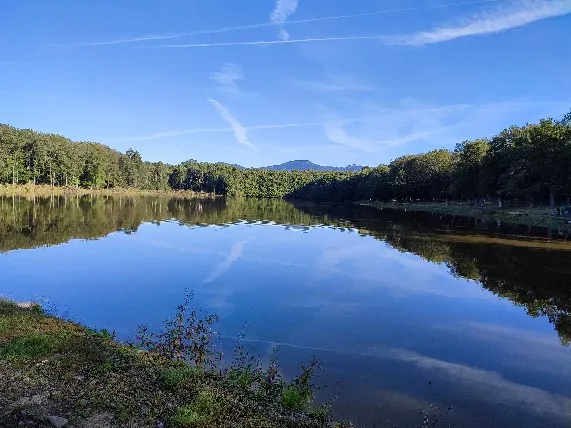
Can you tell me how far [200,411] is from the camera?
892cm

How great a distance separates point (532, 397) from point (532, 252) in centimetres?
3107

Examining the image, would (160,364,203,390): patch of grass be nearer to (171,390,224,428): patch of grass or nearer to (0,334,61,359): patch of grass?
(171,390,224,428): patch of grass

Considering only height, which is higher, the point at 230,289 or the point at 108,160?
the point at 108,160

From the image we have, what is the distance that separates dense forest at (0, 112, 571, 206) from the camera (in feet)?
252

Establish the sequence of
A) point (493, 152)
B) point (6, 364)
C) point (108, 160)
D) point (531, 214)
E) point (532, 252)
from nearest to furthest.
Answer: point (6, 364), point (532, 252), point (531, 214), point (493, 152), point (108, 160)

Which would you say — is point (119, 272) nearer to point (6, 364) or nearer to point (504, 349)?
point (6, 364)

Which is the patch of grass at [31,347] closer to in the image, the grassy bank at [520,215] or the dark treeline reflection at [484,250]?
the dark treeline reflection at [484,250]

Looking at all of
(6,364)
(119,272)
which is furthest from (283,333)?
(119,272)

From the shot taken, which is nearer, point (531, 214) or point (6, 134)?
point (531, 214)

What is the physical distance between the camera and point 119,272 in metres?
27.4

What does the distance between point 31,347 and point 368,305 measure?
14415mm

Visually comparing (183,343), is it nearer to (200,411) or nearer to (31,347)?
(31,347)

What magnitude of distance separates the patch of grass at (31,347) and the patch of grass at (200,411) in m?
4.82

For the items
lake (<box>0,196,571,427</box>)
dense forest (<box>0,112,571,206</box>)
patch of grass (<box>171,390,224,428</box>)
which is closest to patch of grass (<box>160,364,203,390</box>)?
patch of grass (<box>171,390,224,428</box>)
